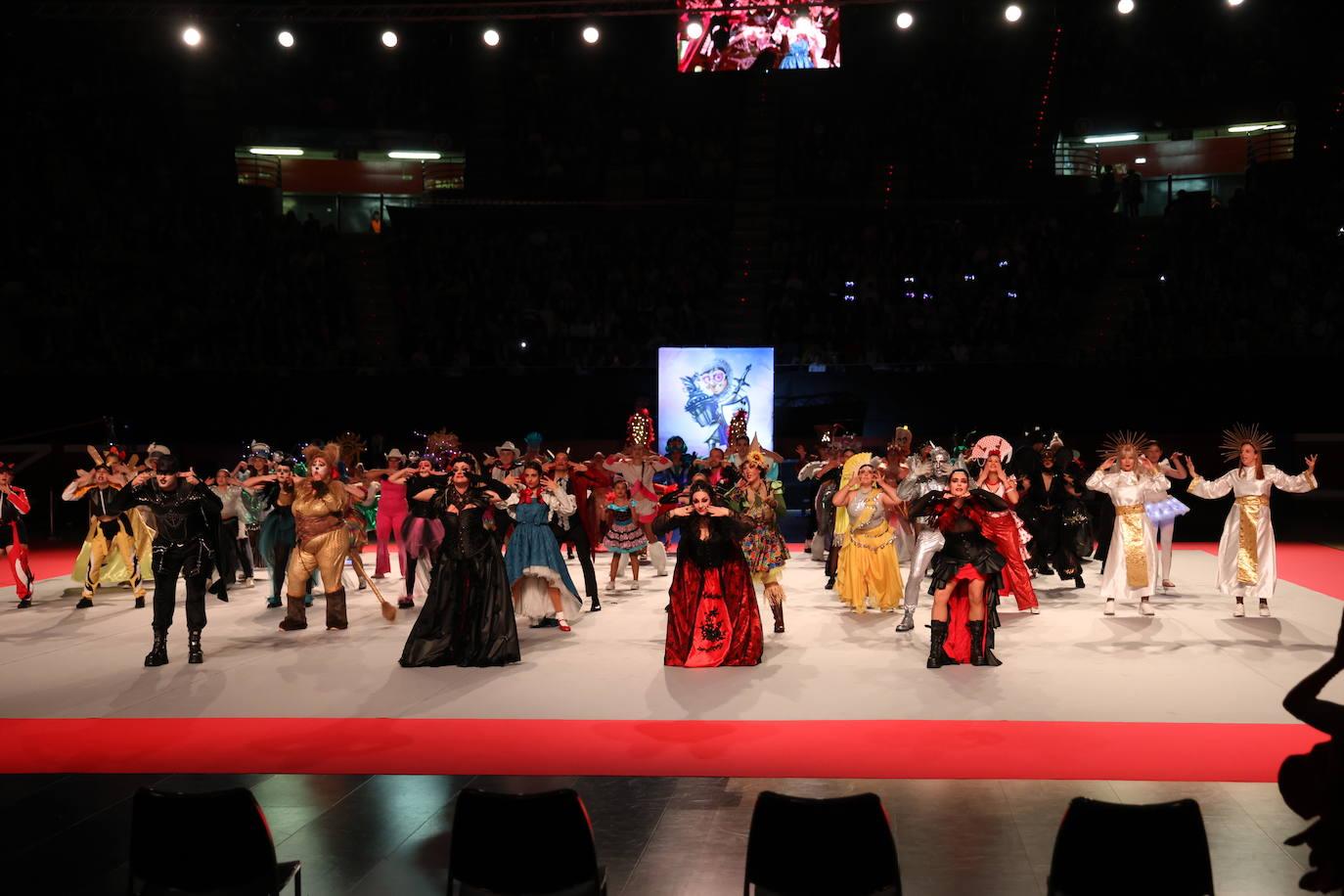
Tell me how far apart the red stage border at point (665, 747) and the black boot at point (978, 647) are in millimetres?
1631

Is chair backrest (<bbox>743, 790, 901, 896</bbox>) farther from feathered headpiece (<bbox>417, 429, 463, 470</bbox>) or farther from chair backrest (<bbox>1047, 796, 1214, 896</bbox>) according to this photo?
feathered headpiece (<bbox>417, 429, 463, 470</bbox>)

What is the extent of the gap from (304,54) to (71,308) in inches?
345

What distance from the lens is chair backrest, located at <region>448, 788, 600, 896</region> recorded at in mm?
4160

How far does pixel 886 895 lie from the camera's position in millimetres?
4016

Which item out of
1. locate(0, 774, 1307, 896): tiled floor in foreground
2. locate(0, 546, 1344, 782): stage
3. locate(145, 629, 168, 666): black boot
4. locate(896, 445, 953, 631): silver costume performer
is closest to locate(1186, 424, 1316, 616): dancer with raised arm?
locate(0, 546, 1344, 782): stage

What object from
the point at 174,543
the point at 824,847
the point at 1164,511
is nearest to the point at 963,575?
the point at 1164,511

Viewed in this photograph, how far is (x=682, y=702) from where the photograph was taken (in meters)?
8.55

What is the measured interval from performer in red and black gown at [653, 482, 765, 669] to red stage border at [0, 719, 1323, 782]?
1.66 m

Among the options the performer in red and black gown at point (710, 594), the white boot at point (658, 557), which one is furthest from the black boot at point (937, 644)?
the white boot at point (658, 557)

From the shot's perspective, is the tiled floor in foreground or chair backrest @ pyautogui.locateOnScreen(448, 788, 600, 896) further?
the tiled floor in foreground

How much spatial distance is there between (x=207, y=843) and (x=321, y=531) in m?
7.21

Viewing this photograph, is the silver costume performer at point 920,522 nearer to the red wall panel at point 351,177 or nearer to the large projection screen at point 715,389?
the large projection screen at point 715,389

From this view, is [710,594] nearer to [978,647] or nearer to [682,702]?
[682,702]

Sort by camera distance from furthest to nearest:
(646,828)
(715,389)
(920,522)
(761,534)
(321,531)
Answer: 1. (715,389)
2. (920,522)
3. (321,531)
4. (761,534)
5. (646,828)
